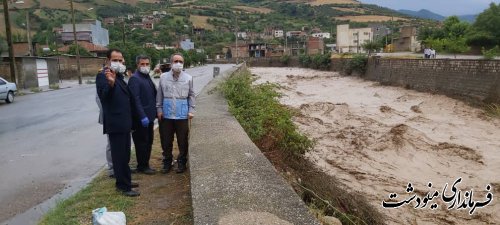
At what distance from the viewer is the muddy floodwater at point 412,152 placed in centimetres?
782

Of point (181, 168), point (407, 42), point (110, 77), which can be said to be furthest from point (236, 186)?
point (407, 42)

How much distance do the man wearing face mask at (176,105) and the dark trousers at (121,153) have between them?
108 centimetres

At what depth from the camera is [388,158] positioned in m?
11.8

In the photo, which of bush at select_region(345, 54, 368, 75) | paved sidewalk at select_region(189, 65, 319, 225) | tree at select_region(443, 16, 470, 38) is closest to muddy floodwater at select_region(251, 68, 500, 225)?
paved sidewalk at select_region(189, 65, 319, 225)

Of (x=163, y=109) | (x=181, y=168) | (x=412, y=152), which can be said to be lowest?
(x=412, y=152)

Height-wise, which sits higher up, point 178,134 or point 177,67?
point 177,67

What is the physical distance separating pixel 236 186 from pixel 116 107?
1.83 m

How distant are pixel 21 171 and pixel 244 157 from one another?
13.9 feet

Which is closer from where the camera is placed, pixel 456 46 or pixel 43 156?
pixel 43 156

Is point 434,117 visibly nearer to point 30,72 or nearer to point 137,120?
point 137,120

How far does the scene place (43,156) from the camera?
343 inches

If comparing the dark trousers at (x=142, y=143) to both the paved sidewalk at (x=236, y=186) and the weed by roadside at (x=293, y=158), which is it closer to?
the paved sidewalk at (x=236, y=186)

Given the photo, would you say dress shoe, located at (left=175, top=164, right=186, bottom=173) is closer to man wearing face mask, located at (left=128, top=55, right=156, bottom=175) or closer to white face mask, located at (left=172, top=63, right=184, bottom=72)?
man wearing face mask, located at (left=128, top=55, right=156, bottom=175)

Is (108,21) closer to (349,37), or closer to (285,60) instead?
(349,37)
